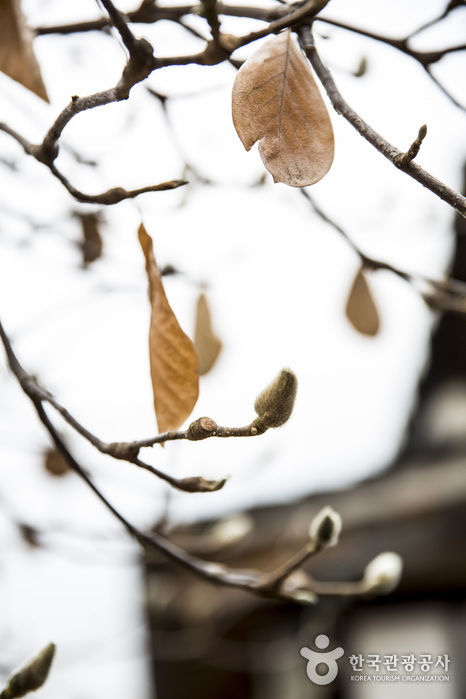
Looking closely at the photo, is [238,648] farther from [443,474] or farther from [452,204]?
[452,204]

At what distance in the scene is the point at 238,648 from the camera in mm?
3232

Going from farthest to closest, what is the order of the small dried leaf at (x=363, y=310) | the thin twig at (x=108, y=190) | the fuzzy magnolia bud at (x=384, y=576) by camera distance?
the small dried leaf at (x=363, y=310), the fuzzy magnolia bud at (x=384, y=576), the thin twig at (x=108, y=190)

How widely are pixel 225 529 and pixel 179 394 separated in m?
0.64

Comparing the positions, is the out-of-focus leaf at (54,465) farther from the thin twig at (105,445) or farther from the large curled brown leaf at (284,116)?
the large curled brown leaf at (284,116)

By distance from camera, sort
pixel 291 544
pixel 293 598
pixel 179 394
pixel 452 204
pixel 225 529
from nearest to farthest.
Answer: pixel 452 204 → pixel 179 394 → pixel 293 598 → pixel 225 529 → pixel 291 544

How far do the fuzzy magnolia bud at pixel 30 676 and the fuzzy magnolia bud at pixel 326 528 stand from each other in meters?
0.25

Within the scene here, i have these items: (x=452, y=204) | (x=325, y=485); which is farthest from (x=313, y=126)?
(x=325, y=485)

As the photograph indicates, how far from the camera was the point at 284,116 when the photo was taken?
1.32 feet

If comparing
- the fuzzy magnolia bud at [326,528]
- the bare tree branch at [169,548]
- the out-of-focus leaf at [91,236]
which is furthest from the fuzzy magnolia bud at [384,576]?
the out-of-focus leaf at [91,236]

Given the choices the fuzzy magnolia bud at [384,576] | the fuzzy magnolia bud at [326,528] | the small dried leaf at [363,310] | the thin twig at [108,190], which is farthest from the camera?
the small dried leaf at [363,310]

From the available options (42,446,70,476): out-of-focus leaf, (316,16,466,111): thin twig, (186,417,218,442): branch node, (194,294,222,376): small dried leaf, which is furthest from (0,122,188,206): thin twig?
(42,446,70,476): out-of-focus leaf

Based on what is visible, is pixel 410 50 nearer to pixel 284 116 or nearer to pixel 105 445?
pixel 284 116

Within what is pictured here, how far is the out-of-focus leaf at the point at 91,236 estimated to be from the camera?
108cm

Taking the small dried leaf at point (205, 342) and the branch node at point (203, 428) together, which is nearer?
the branch node at point (203, 428)
